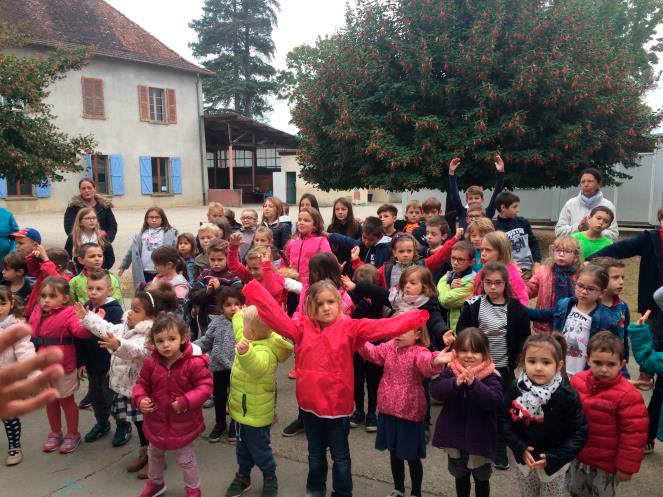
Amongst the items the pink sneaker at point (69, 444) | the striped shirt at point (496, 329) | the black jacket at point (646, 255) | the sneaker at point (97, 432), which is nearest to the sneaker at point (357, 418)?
the striped shirt at point (496, 329)

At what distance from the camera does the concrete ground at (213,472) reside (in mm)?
3430

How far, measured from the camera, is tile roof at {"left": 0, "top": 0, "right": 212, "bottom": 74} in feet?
77.7

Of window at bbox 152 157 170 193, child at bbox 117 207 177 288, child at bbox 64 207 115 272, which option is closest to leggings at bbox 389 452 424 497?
child at bbox 117 207 177 288

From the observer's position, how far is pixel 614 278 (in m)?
3.66

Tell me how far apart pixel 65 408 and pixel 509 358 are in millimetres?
3210

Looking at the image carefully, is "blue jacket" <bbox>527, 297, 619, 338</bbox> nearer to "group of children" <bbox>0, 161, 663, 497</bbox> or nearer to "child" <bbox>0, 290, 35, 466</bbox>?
"group of children" <bbox>0, 161, 663, 497</bbox>

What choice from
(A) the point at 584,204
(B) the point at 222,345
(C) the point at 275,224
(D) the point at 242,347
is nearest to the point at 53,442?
(B) the point at 222,345

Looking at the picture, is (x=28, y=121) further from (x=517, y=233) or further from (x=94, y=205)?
(x=517, y=233)

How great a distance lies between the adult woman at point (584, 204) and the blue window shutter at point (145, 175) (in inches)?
1004

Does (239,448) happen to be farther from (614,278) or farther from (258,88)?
(258,88)

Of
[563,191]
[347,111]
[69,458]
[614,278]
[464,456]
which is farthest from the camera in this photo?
[563,191]

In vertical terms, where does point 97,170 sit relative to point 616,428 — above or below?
above

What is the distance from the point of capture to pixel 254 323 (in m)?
3.35

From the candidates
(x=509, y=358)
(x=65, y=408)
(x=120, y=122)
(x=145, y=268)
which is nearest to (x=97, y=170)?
(x=120, y=122)
